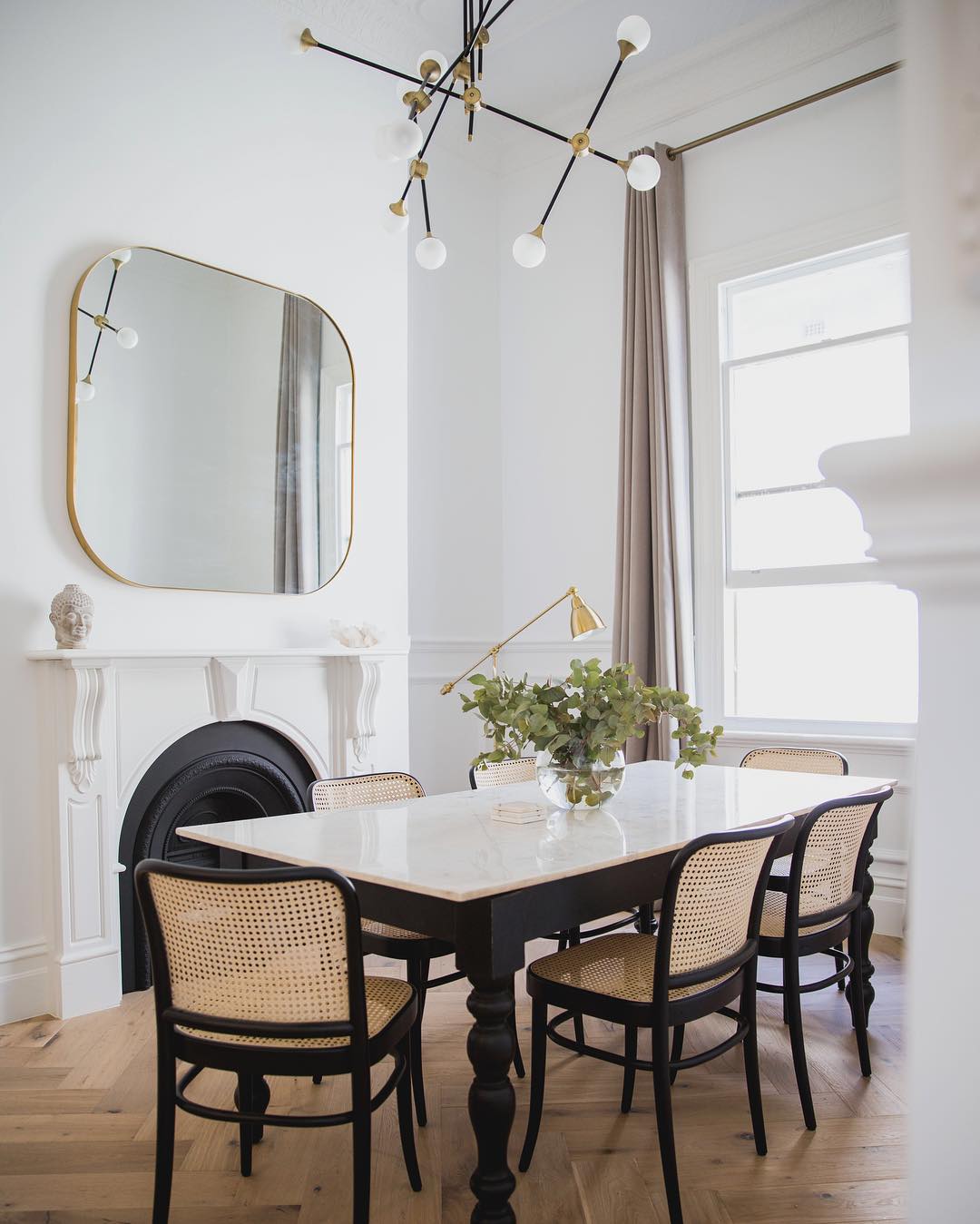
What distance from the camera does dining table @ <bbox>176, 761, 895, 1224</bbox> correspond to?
71.1 inches

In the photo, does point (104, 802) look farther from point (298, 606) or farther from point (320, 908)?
point (320, 908)

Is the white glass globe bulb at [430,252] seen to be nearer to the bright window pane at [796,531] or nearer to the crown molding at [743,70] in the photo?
the bright window pane at [796,531]

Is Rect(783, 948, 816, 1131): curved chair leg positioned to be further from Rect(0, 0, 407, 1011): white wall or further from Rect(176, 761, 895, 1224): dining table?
Rect(0, 0, 407, 1011): white wall

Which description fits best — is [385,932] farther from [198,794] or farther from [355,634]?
[355,634]

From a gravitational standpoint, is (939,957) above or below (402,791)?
above

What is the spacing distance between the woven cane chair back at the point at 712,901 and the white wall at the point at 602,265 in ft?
7.37

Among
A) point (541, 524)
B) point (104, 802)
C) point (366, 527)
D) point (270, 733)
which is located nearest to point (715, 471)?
point (541, 524)

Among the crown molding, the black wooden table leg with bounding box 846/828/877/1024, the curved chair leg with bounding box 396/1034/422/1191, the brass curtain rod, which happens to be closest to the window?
the brass curtain rod

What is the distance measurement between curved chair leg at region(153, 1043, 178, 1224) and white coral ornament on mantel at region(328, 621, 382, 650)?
2396 mm

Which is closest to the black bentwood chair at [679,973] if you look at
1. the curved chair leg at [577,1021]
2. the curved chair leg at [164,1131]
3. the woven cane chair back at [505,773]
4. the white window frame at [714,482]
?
the curved chair leg at [577,1021]

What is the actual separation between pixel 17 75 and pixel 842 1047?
13.6 ft

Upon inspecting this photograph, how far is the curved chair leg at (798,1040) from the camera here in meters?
2.36

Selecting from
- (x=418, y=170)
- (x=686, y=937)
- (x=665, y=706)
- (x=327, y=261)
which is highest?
(x=327, y=261)

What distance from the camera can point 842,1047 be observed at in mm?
2865
